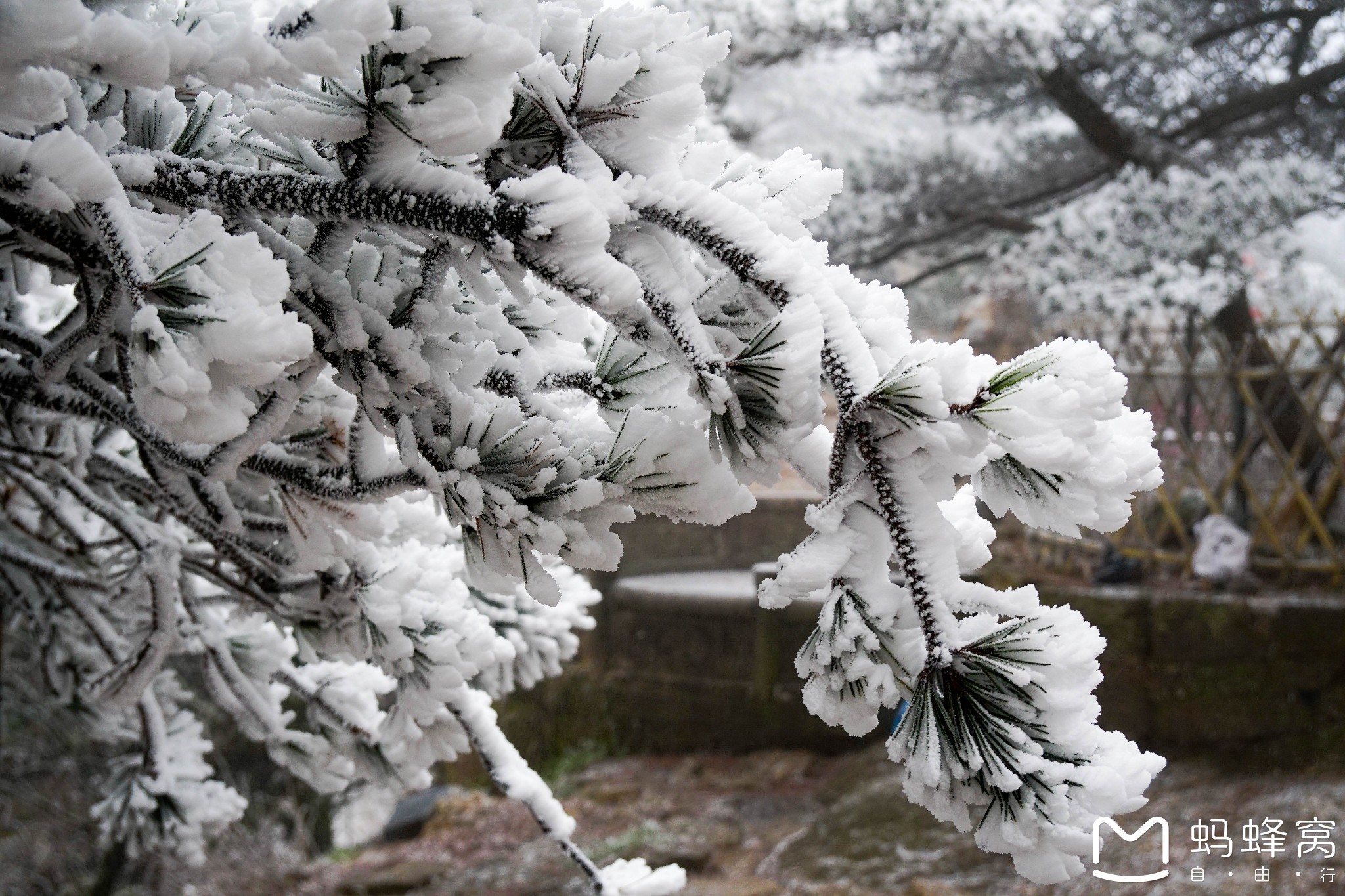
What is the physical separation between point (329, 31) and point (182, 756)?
143 centimetres

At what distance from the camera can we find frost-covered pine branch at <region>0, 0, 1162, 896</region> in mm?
496

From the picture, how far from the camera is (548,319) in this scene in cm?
83

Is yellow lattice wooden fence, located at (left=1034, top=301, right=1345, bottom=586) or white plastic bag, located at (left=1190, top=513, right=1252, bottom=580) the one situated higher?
yellow lattice wooden fence, located at (left=1034, top=301, right=1345, bottom=586)

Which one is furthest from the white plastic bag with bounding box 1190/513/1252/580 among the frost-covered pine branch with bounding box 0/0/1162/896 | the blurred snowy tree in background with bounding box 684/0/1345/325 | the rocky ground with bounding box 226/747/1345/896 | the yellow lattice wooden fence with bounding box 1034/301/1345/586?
the frost-covered pine branch with bounding box 0/0/1162/896

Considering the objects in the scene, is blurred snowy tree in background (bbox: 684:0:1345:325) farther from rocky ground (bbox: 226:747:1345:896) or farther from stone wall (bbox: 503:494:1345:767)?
rocky ground (bbox: 226:747:1345:896)

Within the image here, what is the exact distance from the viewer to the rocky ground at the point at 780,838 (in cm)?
301

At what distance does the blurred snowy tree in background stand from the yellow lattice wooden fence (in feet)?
0.95

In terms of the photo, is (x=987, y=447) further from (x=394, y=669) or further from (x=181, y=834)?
(x=181, y=834)

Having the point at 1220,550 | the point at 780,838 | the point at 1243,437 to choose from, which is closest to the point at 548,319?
the point at 780,838

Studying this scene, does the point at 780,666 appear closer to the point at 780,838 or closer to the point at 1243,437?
the point at 780,838

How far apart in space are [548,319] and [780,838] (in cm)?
356

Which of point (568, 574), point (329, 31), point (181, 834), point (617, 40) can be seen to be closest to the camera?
point (329, 31)

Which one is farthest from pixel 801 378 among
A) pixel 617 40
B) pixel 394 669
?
pixel 394 669

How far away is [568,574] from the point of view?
1.71m
